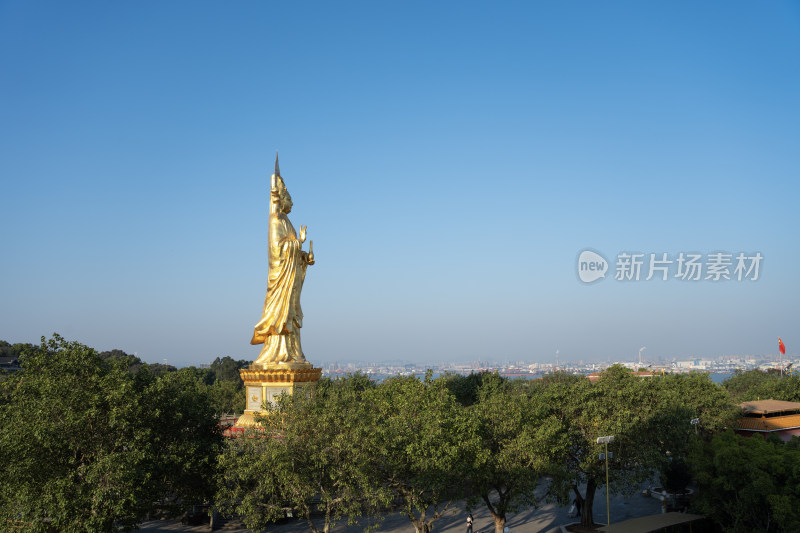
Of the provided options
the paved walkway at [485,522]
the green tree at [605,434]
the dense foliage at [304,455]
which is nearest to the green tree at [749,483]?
the dense foliage at [304,455]

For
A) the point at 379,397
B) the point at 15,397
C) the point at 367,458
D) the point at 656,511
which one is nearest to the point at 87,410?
the point at 15,397

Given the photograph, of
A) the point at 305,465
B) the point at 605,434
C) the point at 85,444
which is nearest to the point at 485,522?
the point at 605,434

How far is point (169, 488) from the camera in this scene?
19.0 meters

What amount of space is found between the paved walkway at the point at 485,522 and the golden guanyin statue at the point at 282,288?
22.7ft

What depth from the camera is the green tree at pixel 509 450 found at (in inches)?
731

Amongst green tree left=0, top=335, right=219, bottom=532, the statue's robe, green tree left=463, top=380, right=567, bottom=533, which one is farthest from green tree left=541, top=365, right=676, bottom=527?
green tree left=0, top=335, right=219, bottom=532

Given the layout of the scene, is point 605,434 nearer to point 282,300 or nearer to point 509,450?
point 509,450

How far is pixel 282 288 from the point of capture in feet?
90.2

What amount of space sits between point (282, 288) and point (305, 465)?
37.3ft

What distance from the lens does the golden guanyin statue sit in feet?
88.5

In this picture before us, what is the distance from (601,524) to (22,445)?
2064cm

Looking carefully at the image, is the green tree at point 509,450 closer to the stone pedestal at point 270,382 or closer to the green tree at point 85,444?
the stone pedestal at point 270,382

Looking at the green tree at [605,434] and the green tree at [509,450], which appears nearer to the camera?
the green tree at [509,450]

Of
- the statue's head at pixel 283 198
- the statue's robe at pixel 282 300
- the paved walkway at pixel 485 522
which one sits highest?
the statue's head at pixel 283 198
